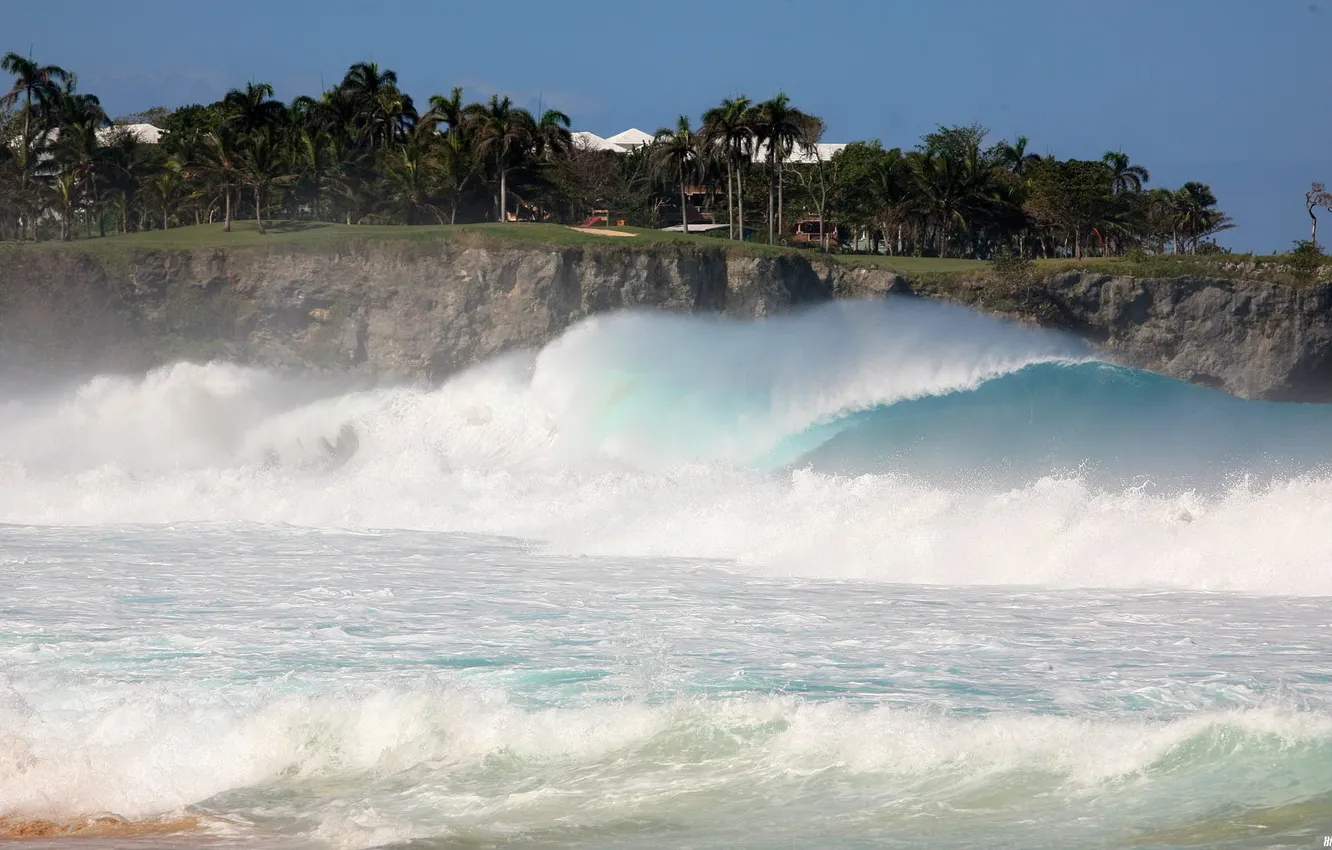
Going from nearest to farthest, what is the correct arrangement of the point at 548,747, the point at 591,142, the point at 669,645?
the point at 548,747 < the point at 669,645 < the point at 591,142

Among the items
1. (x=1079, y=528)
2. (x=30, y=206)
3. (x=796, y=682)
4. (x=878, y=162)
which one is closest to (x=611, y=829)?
(x=796, y=682)

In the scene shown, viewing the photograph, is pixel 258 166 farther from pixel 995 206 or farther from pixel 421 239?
pixel 995 206

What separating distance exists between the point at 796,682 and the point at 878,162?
56296mm

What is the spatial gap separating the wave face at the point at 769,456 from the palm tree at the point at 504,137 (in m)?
18.5

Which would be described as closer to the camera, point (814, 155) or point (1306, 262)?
point (1306, 262)

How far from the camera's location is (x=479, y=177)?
5116 cm

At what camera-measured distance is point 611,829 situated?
22.5ft

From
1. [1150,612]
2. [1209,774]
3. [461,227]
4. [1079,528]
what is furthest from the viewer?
[461,227]

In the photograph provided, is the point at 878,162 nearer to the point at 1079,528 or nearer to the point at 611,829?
A: the point at 1079,528

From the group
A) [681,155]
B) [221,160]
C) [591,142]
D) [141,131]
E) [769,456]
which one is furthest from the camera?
[591,142]

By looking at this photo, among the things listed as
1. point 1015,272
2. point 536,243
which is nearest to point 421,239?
point 536,243

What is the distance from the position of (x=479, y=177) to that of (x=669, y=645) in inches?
1676

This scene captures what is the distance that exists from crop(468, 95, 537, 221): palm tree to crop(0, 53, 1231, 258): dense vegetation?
78mm

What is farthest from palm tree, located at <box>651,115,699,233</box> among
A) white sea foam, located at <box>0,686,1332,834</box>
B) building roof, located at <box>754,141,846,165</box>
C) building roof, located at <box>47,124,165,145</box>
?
white sea foam, located at <box>0,686,1332,834</box>
